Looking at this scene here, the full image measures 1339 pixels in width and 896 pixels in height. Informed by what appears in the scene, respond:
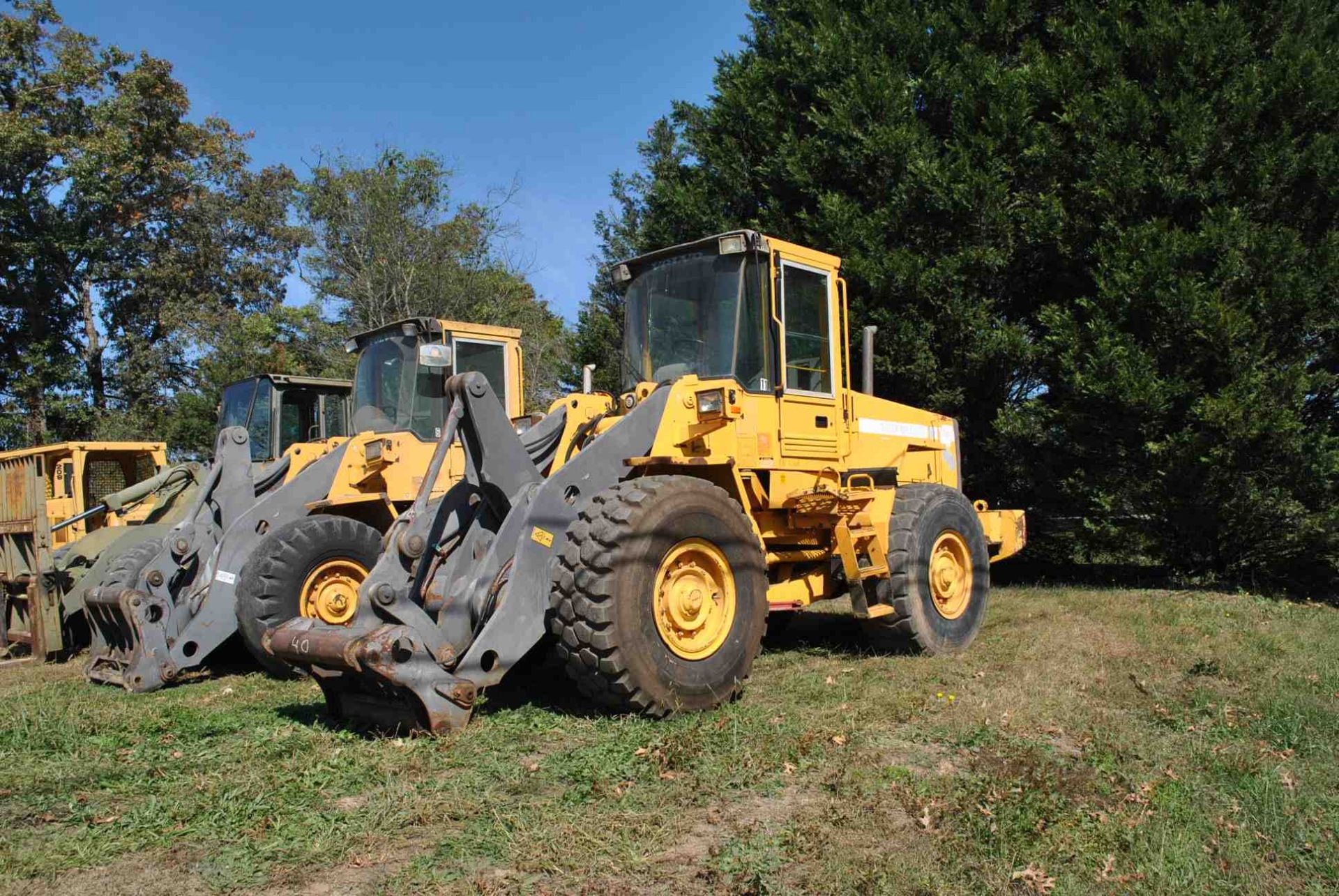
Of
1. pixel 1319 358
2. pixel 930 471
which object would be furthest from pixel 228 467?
pixel 1319 358

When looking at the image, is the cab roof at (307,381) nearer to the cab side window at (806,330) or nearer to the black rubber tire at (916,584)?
the cab side window at (806,330)

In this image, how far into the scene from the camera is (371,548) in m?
8.23

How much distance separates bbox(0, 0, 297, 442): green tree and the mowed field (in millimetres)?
21584

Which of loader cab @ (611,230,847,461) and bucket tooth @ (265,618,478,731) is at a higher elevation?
loader cab @ (611,230,847,461)

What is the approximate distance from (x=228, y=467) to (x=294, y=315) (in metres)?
18.8

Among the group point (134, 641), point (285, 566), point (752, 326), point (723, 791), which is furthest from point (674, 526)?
point (134, 641)

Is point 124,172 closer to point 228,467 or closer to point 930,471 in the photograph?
point 228,467

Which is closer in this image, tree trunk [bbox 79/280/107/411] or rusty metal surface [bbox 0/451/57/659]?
rusty metal surface [bbox 0/451/57/659]

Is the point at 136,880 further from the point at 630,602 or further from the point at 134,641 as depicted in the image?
the point at 134,641

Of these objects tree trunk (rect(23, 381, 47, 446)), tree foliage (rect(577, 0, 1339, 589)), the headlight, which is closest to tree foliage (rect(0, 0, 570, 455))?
tree trunk (rect(23, 381, 47, 446))

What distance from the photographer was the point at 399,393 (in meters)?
9.91

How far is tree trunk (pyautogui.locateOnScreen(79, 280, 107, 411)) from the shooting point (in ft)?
85.4

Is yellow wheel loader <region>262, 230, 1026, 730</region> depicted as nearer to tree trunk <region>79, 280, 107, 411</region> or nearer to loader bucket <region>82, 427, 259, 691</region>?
loader bucket <region>82, 427, 259, 691</region>

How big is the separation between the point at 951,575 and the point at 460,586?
4.61m
